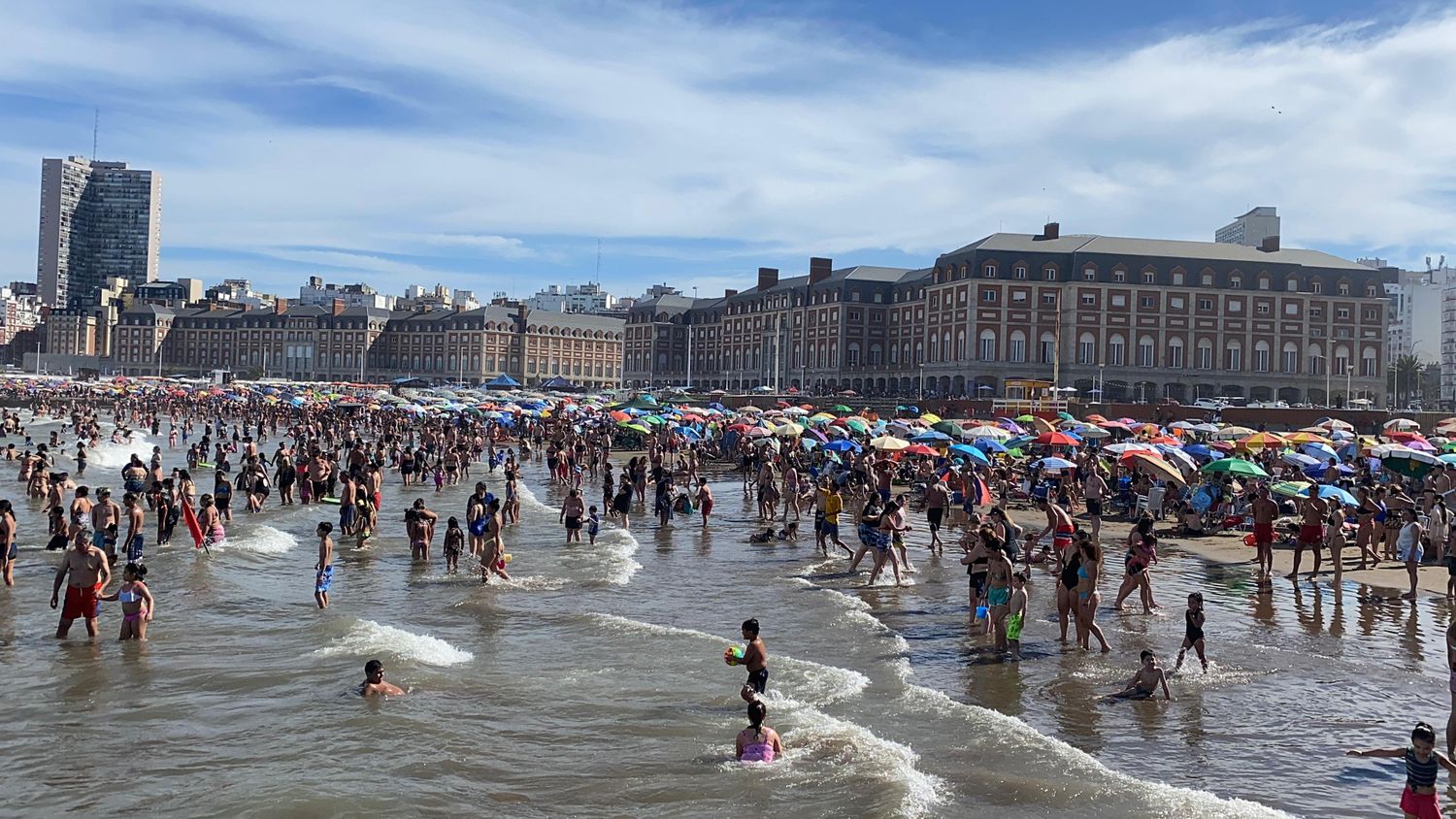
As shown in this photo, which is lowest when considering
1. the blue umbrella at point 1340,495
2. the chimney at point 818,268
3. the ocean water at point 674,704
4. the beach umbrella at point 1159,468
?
the ocean water at point 674,704

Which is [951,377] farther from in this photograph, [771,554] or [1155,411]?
[771,554]

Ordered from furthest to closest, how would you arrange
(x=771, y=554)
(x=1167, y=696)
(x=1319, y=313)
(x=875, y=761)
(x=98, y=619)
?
1. (x=1319, y=313)
2. (x=771, y=554)
3. (x=98, y=619)
4. (x=1167, y=696)
5. (x=875, y=761)

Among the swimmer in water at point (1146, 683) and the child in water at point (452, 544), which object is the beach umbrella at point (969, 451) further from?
the swimmer in water at point (1146, 683)

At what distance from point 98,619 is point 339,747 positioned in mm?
5911

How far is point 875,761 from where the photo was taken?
30.8 feet

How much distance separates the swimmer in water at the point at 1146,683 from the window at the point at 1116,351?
224ft

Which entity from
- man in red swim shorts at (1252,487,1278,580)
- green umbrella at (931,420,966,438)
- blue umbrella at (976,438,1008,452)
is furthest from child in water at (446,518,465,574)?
green umbrella at (931,420,966,438)

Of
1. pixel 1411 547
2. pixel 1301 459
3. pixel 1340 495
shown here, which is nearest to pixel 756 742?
pixel 1411 547

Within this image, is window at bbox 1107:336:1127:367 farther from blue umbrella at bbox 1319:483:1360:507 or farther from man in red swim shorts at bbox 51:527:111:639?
man in red swim shorts at bbox 51:527:111:639

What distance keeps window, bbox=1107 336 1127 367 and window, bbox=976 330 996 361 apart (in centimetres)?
748

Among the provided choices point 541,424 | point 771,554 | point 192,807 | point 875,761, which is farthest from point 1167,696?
point 541,424

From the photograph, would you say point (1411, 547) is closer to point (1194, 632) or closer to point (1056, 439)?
point (1194, 632)

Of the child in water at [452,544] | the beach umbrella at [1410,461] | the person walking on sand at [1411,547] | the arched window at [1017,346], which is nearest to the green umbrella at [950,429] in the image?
the beach umbrella at [1410,461]

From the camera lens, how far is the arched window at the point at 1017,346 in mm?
76188
